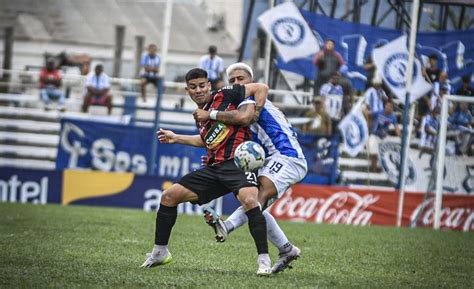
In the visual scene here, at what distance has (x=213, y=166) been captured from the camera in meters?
9.24

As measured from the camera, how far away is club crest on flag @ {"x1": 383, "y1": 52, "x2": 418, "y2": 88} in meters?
19.1

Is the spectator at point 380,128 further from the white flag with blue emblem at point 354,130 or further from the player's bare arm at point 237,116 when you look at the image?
the player's bare arm at point 237,116

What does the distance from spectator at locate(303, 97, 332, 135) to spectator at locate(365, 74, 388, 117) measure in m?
0.85

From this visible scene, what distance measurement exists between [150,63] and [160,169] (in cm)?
431

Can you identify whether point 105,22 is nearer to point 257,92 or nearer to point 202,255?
point 202,255

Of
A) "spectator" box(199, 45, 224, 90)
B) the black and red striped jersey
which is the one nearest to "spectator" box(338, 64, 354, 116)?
"spectator" box(199, 45, 224, 90)

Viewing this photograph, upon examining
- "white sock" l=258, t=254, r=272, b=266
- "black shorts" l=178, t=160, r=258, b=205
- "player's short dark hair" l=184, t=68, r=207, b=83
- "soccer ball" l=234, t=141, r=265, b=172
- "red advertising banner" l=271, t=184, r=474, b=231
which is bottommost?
"red advertising banner" l=271, t=184, r=474, b=231

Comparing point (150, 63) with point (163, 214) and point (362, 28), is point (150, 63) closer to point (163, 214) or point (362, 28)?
point (362, 28)

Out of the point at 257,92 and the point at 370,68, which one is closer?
the point at 257,92

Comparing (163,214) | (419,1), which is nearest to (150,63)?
(419,1)

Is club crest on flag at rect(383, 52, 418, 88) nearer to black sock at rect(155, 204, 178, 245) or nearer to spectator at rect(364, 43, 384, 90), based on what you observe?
spectator at rect(364, 43, 384, 90)

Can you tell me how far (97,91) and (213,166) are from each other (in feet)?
41.2

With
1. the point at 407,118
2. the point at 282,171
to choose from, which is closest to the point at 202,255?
the point at 282,171

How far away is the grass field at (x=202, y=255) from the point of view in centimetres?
844
